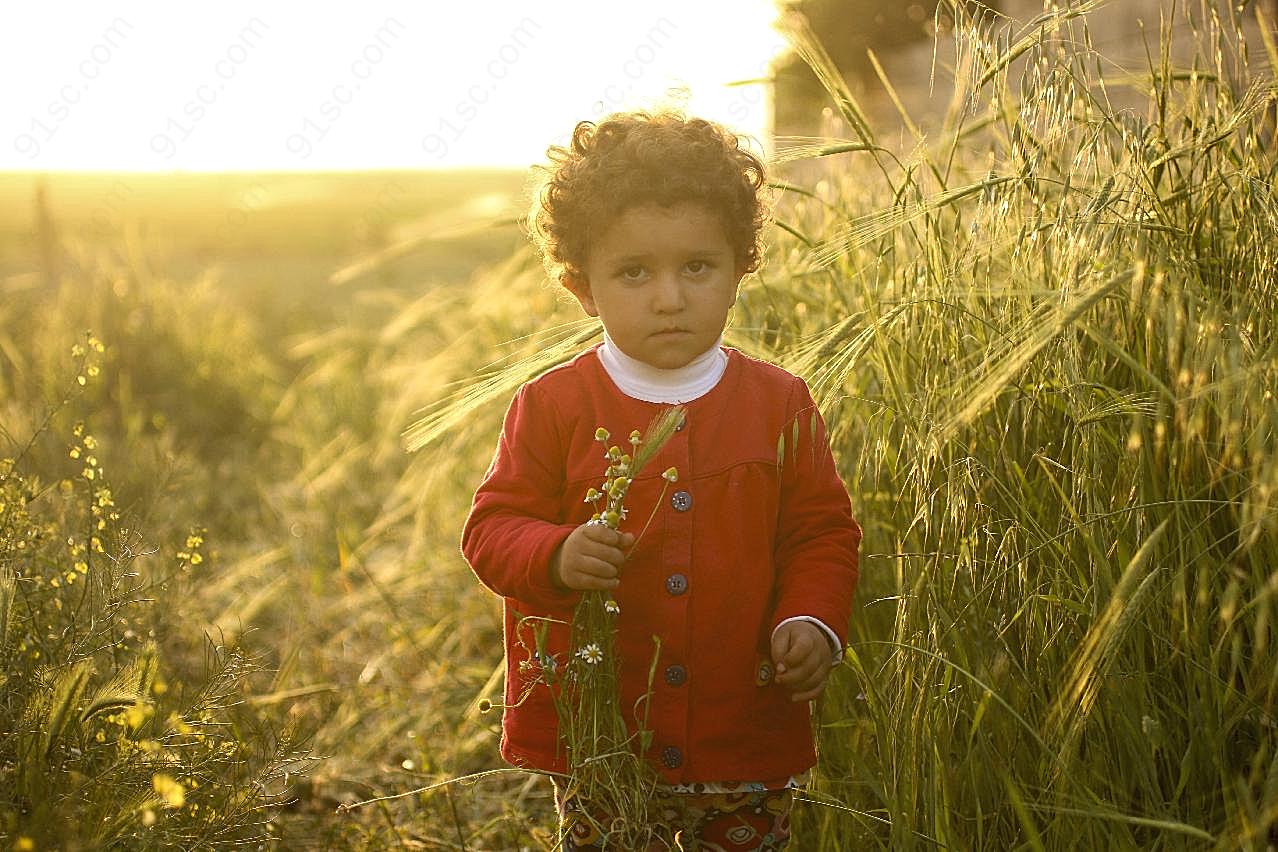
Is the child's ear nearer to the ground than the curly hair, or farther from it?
nearer to the ground

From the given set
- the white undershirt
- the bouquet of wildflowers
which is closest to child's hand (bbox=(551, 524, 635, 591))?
the bouquet of wildflowers

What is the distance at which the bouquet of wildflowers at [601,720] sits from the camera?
4.84 ft

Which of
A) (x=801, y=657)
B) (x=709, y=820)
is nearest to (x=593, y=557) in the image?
(x=801, y=657)

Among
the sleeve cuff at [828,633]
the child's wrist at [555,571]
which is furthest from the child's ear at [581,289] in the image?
the sleeve cuff at [828,633]

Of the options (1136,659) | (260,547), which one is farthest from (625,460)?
(260,547)

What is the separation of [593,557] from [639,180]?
55cm

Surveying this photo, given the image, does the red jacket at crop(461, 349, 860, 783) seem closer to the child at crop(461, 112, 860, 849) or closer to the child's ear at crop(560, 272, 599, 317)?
the child at crop(461, 112, 860, 849)

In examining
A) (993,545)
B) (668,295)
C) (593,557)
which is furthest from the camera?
(993,545)

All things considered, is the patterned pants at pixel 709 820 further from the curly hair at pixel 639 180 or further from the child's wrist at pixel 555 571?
the curly hair at pixel 639 180

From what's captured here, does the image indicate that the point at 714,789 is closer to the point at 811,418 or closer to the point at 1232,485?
the point at 811,418

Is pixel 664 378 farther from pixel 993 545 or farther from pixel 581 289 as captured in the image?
pixel 993 545

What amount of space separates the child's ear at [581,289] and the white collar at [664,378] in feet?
0.36

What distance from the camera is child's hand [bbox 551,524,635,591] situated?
142 cm

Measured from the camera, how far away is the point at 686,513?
5.14 ft
